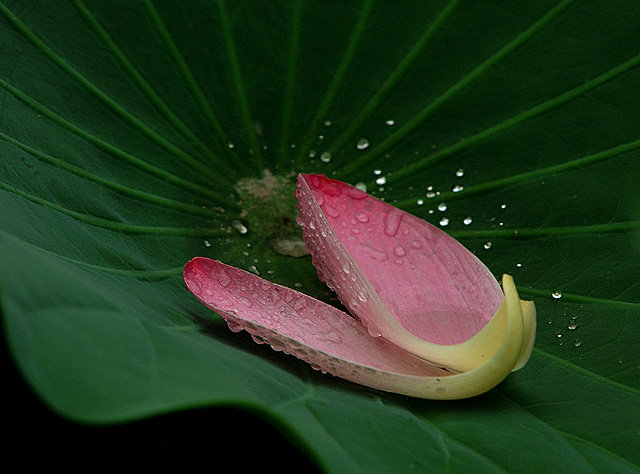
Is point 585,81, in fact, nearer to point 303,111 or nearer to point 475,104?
point 475,104

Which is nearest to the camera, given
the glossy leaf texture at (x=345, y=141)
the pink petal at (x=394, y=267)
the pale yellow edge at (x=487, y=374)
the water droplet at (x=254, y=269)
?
the pale yellow edge at (x=487, y=374)

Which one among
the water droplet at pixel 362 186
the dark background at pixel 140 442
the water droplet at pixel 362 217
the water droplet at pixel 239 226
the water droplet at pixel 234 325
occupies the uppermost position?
the water droplet at pixel 362 186

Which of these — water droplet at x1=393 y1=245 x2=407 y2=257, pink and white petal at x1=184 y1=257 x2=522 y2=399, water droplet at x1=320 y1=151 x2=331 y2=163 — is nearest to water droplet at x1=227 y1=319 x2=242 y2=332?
pink and white petal at x1=184 y1=257 x2=522 y2=399

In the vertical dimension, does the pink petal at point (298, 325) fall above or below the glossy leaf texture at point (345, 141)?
below

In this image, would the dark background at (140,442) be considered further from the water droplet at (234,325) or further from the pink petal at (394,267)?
the pink petal at (394,267)

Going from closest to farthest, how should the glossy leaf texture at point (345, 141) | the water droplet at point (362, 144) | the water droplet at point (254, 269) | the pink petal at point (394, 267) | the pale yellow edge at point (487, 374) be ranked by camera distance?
the pale yellow edge at point (487, 374)
the pink petal at point (394, 267)
the glossy leaf texture at point (345, 141)
the water droplet at point (254, 269)
the water droplet at point (362, 144)

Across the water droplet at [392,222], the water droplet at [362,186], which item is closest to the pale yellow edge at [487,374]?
the water droplet at [392,222]

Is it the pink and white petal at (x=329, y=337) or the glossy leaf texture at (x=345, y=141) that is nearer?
the pink and white petal at (x=329, y=337)

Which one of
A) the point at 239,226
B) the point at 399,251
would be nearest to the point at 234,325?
the point at 399,251
